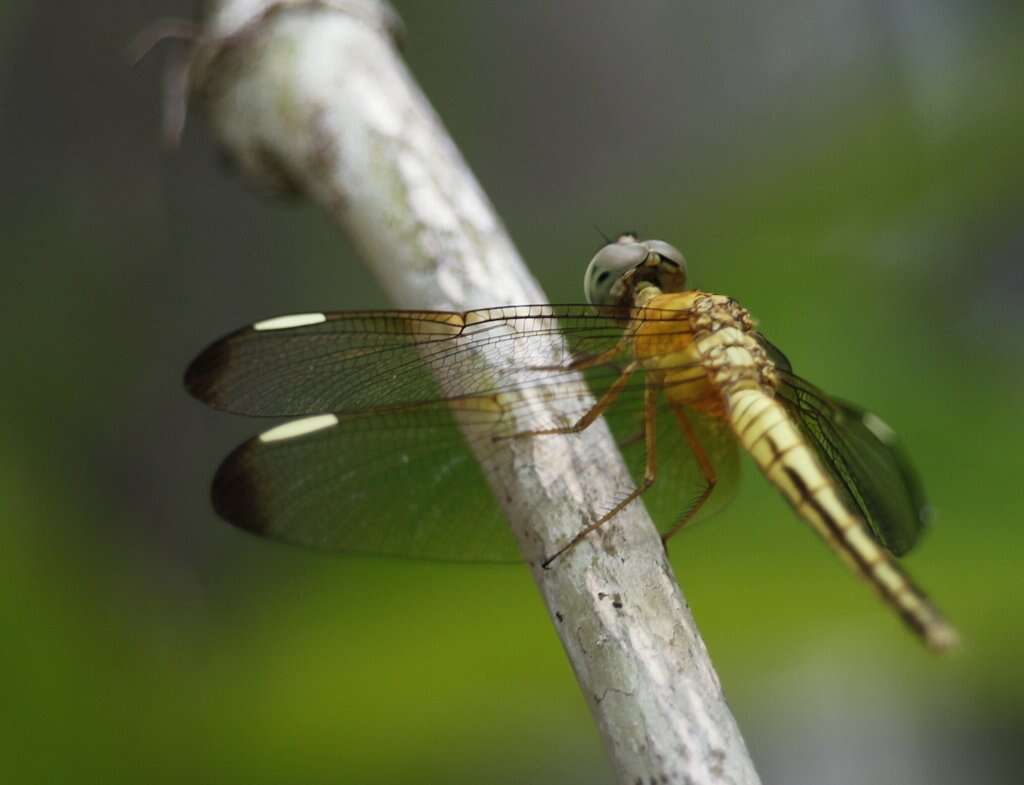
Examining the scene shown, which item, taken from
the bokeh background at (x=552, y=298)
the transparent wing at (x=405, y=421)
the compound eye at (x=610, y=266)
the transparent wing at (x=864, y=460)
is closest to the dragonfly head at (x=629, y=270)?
the compound eye at (x=610, y=266)

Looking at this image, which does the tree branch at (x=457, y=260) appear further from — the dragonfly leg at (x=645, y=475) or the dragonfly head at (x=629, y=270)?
the dragonfly head at (x=629, y=270)

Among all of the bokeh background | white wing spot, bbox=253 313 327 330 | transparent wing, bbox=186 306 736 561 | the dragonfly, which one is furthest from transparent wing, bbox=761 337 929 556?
white wing spot, bbox=253 313 327 330

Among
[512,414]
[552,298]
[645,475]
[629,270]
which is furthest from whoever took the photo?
[552,298]

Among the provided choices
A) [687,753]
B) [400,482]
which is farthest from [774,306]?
[687,753]

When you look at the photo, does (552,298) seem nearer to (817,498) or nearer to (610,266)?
(610,266)

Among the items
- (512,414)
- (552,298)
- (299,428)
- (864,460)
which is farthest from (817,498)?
(552,298)

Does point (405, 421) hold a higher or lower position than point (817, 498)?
higher

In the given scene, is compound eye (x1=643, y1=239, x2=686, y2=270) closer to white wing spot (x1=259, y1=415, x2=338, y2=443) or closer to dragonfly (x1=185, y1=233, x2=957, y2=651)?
dragonfly (x1=185, y1=233, x2=957, y2=651)
